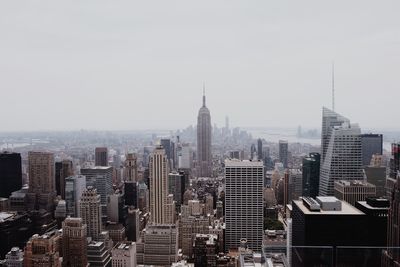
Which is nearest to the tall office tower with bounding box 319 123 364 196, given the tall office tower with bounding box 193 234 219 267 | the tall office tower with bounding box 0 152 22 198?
the tall office tower with bounding box 193 234 219 267

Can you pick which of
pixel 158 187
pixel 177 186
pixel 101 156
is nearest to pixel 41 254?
pixel 158 187

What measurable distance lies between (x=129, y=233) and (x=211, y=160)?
11.1 metres

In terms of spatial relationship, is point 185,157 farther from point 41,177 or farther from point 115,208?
point 115,208

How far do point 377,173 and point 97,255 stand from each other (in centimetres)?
756

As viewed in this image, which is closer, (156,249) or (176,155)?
(156,249)

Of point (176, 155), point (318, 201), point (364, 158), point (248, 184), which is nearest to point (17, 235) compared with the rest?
point (248, 184)

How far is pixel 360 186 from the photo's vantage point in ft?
35.4

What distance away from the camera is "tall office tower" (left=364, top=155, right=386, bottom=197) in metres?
10.8

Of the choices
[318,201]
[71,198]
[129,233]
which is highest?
[318,201]

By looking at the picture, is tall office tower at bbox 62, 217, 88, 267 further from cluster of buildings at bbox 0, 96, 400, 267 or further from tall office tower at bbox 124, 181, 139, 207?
tall office tower at bbox 124, 181, 139, 207

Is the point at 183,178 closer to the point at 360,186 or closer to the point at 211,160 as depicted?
the point at 211,160

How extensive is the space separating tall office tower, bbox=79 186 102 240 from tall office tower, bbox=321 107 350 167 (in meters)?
7.18

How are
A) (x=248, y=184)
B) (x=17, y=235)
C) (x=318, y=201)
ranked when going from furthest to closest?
(x=248, y=184) < (x=17, y=235) < (x=318, y=201)

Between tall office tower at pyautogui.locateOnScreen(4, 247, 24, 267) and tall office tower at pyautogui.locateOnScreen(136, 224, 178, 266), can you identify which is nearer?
tall office tower at pyautogui.locateOnScreen(4, 247, 24, 267)
